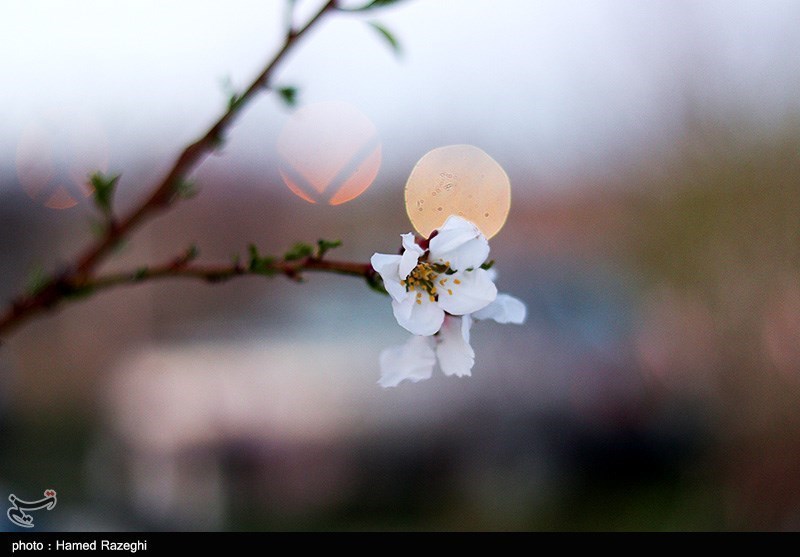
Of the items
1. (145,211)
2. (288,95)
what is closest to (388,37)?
(288,95)

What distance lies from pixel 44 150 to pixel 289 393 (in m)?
2.07

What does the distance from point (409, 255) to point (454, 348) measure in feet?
0.39

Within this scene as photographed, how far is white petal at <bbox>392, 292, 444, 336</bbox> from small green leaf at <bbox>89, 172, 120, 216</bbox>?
0.34 metres

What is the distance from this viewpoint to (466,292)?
0.69 metres

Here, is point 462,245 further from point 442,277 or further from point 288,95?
point 288,95

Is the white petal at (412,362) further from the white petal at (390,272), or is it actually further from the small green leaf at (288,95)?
the small green leaf at (288,95)

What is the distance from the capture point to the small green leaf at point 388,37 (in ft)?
2.44

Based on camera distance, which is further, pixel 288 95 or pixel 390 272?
pixel 288 95

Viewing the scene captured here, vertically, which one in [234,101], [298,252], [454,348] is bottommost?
[454,348]

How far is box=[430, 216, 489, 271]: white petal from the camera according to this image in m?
0.70

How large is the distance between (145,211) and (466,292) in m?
0.37

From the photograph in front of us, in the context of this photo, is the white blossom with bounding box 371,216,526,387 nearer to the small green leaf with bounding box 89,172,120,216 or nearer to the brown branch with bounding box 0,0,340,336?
the brown branch with bounding box 0,0,340,336

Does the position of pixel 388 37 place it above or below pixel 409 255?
above

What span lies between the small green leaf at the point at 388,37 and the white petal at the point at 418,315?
272 millimetres
